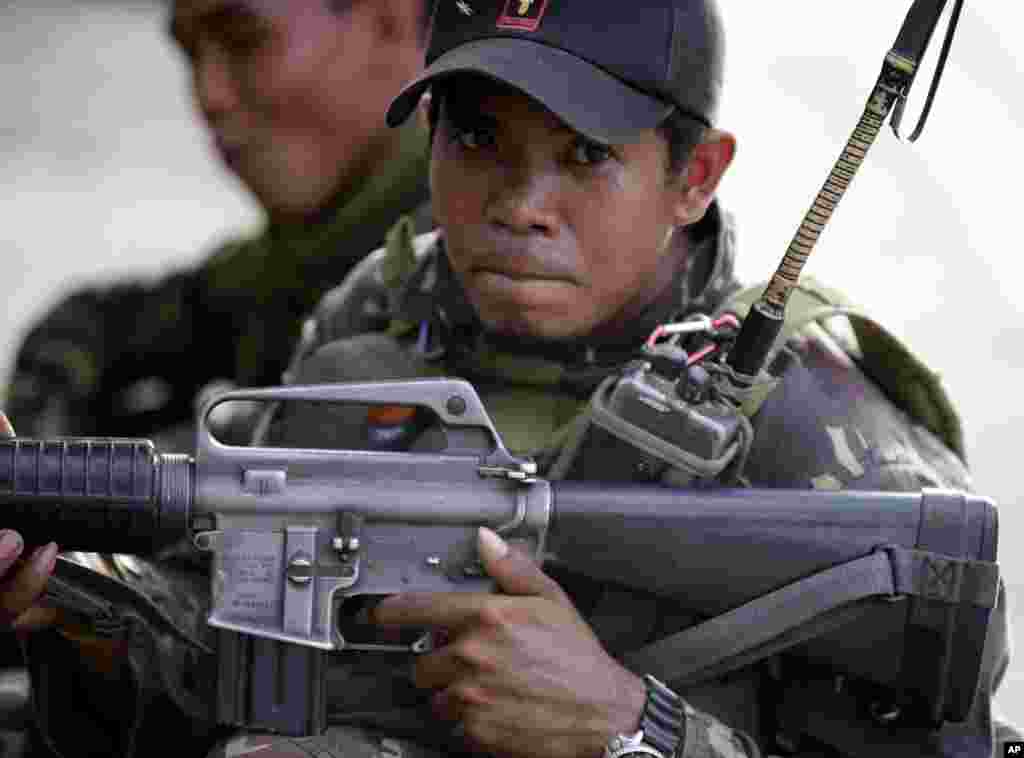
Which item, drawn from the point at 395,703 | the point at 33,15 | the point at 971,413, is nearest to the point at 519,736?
the point at 395,703

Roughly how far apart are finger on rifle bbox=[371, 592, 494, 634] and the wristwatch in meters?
0.25

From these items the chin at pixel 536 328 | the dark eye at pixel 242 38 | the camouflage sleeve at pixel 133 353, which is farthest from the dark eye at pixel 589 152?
the camouflage sleeve at pixel 133 353

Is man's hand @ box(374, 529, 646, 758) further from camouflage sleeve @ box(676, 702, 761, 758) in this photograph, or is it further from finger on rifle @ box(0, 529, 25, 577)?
finger on rifle @ box(0, 529, 25, 577)

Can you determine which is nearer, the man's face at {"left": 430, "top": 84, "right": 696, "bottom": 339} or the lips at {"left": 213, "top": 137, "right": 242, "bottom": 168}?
the man's face at {"left": 430, "top": 84, "right": 696, "bottom": 339}

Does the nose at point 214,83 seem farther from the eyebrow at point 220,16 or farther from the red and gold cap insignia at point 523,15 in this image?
the red and gold cap insignia at point 523,15

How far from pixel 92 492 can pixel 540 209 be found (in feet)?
2.31

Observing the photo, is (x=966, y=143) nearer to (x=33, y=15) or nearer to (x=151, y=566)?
(x=151, y=566)

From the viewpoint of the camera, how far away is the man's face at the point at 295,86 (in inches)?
167

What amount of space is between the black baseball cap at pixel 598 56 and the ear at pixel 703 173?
0.26ft

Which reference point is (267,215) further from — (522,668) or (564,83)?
(522,668)

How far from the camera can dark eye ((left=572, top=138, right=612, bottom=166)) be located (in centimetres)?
252

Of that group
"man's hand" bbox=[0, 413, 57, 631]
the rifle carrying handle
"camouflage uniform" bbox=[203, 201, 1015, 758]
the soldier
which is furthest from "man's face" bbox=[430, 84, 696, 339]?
the soldier

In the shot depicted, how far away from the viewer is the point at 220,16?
434cm

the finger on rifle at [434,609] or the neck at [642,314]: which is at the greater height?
the neck at [642,314]
